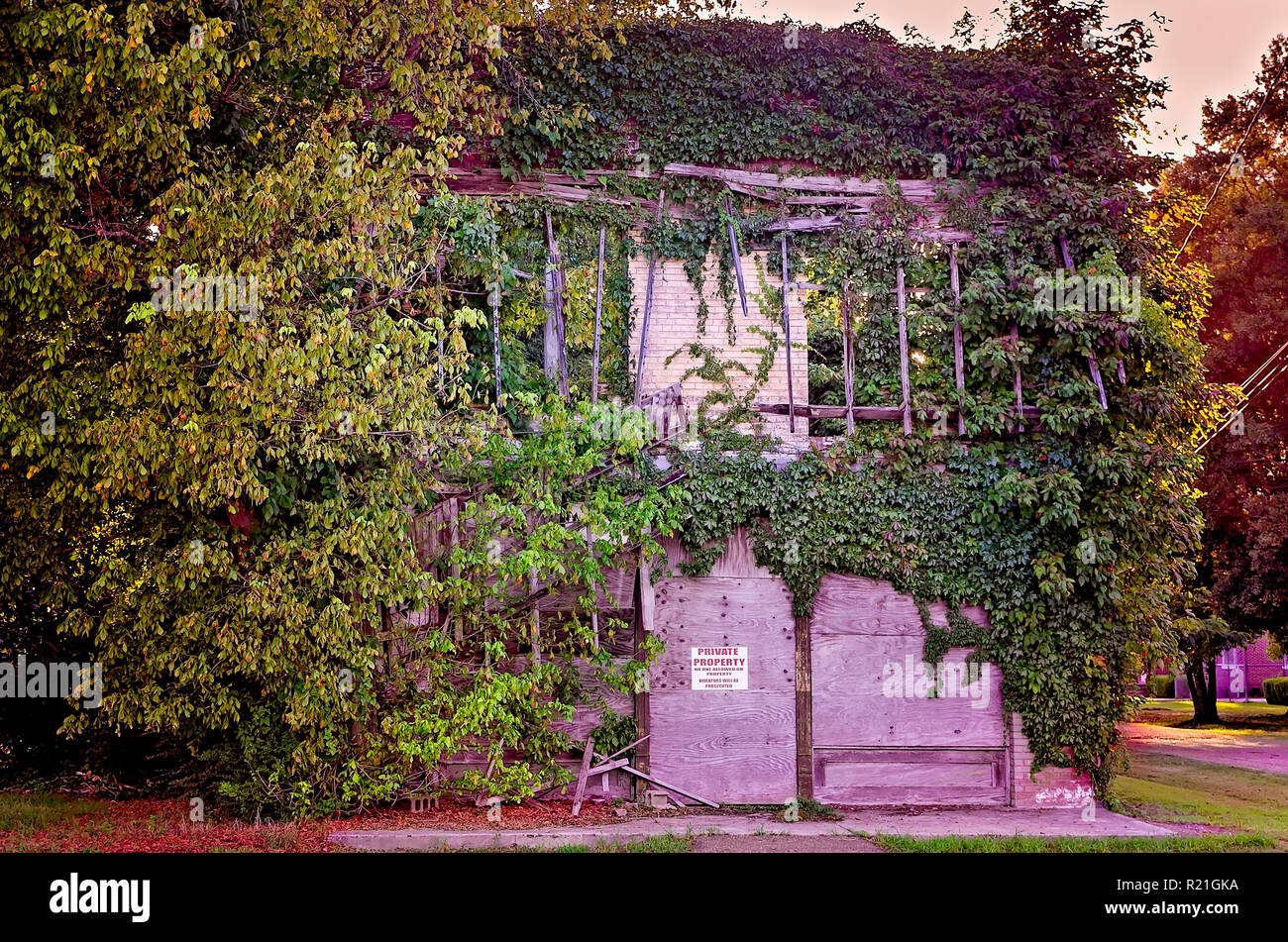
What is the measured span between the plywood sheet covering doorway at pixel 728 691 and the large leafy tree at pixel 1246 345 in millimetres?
12300

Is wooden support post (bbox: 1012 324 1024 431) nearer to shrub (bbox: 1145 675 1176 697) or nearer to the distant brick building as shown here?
the distant brick building

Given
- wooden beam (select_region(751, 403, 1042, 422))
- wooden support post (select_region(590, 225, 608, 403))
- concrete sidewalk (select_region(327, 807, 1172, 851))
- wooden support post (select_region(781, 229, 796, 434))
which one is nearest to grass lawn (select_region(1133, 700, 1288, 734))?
concrete sidewalk (select_region(327, 807, 1172, 851))

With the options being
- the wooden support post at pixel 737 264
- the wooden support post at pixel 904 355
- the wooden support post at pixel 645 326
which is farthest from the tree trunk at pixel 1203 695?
the wooden support post at pixel 645 326

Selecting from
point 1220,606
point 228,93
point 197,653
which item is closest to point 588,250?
point 228,93

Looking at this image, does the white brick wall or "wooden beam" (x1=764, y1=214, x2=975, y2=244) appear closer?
the white brick wall

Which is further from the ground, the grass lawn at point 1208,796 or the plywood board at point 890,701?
the plywood board at point 890,701

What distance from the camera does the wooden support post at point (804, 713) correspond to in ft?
39.2

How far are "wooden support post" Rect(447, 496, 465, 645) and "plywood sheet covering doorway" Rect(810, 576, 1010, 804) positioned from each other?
13.4 ft

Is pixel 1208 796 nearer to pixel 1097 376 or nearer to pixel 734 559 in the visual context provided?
pixel 1097 376

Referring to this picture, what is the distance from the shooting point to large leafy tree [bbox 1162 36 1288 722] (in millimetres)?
21172

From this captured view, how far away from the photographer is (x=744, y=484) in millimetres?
12164

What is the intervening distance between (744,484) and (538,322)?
10.3ft

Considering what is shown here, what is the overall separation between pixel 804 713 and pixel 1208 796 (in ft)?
18.1

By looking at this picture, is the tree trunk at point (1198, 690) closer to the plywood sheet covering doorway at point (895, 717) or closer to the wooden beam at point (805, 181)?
the plywood sheet covering doorway at point (895, 717)
